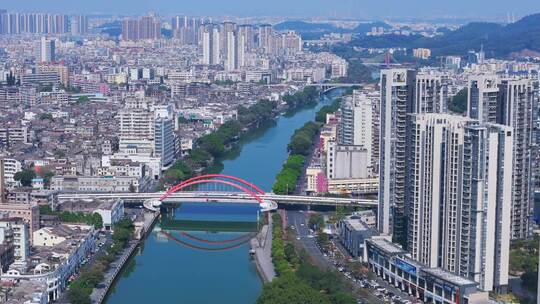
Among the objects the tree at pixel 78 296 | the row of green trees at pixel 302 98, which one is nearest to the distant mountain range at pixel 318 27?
the row of green trees at pixel 302 98

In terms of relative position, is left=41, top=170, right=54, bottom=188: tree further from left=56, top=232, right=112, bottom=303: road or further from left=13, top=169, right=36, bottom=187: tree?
left=56, top=232, right=112, bottom=303: road

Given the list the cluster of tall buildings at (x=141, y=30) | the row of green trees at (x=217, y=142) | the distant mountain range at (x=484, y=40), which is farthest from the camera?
the cluster of tall buildings at (x=141, y=30)

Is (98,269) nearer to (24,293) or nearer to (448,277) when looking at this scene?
(24,293)

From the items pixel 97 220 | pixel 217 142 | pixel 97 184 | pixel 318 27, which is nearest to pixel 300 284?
pixel 97 220

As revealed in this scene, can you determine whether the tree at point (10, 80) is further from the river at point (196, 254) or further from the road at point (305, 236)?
the road at point (305, 236)

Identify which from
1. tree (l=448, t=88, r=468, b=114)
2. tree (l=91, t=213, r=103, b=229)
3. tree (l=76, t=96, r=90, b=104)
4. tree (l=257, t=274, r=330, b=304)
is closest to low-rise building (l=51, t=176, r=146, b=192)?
tree (l=91, t=213, r=103, b=229)

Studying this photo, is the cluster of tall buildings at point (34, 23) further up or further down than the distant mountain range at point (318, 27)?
further down

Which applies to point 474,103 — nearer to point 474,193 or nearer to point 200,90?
point 474,193
